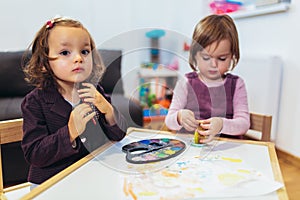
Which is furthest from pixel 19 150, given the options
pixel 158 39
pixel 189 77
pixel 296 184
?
pixel 296 184

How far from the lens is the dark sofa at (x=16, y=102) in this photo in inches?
38.9

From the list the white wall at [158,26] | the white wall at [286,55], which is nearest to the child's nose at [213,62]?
the white wall at [158,26]

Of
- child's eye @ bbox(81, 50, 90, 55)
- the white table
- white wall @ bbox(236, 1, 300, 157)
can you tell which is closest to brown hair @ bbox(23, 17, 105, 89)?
child's eye @ bbox(81, 50, 90, 55)

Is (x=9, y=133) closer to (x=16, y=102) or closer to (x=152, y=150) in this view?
(x=152, y=150)

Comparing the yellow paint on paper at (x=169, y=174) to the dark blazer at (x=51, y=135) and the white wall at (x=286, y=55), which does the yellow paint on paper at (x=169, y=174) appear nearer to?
the dark blazer at (x=51, y=135)

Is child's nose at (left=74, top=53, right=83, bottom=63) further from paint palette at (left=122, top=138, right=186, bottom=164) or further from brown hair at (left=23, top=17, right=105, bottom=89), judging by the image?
paint palette at (left=122, top=138, right=186, bottom=164)

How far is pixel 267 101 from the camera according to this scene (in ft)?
5.05

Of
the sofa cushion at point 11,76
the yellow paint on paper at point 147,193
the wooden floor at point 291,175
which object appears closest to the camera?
the yellow paint on paper at point 147,193

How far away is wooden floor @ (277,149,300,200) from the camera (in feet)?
3.89

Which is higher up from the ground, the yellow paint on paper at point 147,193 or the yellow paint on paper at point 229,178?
the yellow paint on paper at point 147,193

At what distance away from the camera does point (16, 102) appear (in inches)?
58.4

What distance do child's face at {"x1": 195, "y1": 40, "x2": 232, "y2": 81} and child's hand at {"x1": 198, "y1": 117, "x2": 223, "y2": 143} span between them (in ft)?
0.41

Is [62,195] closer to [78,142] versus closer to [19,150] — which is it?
[78,142]

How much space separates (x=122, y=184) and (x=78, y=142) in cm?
20
